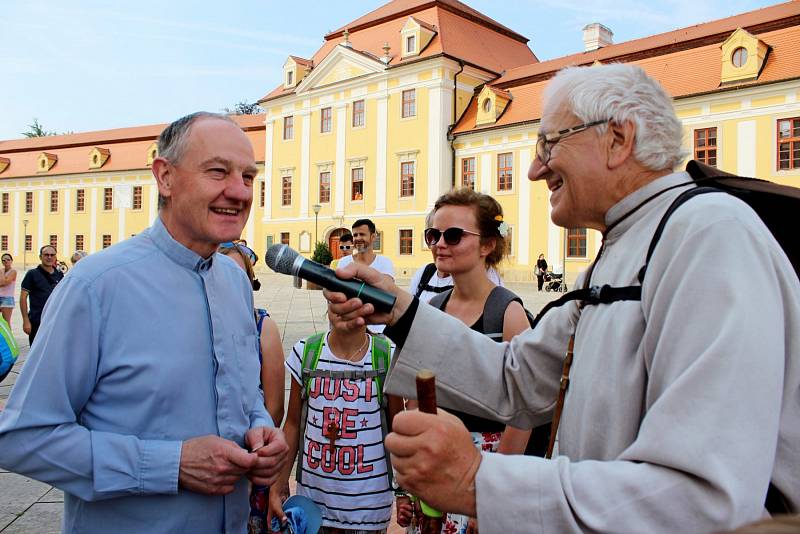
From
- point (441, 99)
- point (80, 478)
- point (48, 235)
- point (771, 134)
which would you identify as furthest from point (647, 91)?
point (48, 235)

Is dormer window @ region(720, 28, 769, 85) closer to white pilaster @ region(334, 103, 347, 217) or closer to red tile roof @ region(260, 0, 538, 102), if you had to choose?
red tile roof @ region(260, 0, 538, 102)

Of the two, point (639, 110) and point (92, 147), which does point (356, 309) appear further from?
point (92, 147)

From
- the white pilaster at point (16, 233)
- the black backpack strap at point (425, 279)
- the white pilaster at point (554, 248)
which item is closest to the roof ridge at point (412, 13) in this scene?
the white pilaster at point (554, 248)

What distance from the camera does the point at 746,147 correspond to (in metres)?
25.7

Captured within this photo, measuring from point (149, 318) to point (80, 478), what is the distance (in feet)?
1.62

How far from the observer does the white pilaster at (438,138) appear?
1303 inches

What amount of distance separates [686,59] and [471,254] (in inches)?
1151

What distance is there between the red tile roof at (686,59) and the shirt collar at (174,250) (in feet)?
78.5

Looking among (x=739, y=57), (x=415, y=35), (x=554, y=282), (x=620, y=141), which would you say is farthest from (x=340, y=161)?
(x=620, y=141)

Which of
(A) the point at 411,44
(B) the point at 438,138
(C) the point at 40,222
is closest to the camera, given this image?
(B) the point at 438,138

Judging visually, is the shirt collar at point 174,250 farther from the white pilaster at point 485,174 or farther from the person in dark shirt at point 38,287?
the white pilaster at point 485,174

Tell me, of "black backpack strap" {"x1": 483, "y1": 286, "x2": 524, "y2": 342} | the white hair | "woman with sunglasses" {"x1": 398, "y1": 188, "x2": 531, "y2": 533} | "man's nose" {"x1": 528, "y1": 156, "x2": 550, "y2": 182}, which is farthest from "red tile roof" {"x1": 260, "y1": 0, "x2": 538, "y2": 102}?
the white hair

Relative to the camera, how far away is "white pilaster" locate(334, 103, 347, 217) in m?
36.8

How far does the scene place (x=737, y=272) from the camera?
1.18 m
